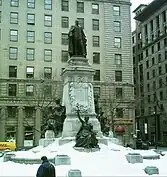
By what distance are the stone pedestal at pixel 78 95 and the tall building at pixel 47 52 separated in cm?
3226

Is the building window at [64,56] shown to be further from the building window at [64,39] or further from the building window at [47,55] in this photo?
the building window at [47,55]

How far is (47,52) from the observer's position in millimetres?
67000

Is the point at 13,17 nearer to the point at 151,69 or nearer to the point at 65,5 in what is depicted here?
the point at 65,5

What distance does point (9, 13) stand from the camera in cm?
6594

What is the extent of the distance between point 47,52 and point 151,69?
30.0 meters

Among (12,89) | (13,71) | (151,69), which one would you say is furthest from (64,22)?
(151,69)

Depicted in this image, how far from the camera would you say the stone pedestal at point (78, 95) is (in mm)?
26531

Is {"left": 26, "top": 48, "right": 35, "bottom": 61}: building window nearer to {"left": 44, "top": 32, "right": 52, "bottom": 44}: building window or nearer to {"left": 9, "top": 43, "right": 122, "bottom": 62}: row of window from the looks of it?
{"left": 9, "top": 43, "right": 122, "bottom": 62}: row of window

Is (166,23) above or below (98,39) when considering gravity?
above

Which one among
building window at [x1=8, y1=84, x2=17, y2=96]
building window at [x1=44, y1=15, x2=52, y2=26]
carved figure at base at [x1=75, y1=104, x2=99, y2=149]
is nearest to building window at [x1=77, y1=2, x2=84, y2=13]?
building window at [x1=44, y1=15, x2=52, y2=26]

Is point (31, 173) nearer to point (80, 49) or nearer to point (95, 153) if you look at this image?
point (95, 153)

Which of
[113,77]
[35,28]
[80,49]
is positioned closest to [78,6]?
[35,28]

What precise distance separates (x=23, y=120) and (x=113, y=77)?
1749 cm

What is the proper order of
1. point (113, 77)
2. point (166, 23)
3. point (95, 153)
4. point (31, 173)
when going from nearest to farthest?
1. point (31, 173)
2. point (95, 153)
3. point (113, 77)
4. point (166, 23)
